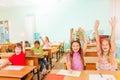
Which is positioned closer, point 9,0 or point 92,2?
point 9,0

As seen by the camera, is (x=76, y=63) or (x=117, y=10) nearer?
(x=76, y=63)

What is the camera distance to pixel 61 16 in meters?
9.00

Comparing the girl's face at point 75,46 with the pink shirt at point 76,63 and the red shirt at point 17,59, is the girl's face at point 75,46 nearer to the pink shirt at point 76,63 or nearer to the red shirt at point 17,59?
the pink shirt at point 76,63

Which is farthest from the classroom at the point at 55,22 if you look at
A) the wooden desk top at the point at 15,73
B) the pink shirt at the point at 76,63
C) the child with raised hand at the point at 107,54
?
the child with raised hand at the point at 107,54

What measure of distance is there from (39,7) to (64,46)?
2645 millimetres

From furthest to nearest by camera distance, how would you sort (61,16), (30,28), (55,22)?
(30,28), (55,22), (61,16)

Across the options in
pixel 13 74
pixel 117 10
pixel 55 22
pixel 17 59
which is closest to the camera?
pixel 13 74

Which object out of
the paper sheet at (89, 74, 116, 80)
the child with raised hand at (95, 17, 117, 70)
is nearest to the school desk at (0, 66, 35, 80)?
the paper sheet at (89, 74, 116, 80)

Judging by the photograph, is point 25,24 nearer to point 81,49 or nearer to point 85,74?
point 81,49

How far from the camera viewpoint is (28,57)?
12.9ft

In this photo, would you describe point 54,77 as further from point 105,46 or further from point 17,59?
point 17,59

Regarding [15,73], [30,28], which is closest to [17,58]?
[15,73]

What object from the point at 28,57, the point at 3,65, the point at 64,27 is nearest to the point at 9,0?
the point at 64,27

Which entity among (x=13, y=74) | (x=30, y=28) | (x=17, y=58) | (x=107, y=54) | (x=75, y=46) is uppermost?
(x=30, y=28)
